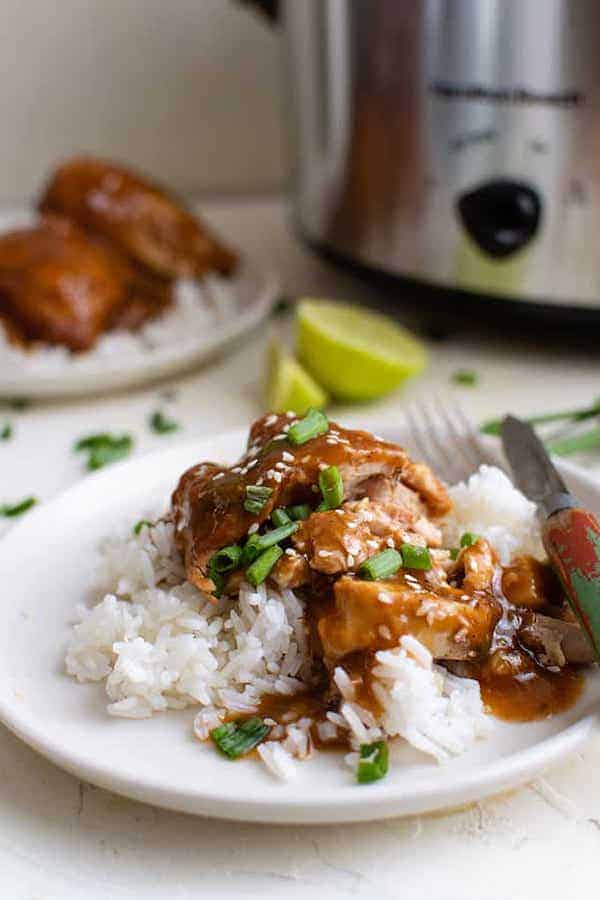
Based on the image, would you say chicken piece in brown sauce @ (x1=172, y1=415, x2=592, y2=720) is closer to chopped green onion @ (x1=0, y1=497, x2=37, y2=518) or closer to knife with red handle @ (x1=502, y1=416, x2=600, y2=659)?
knife with red handle @ (x1=502, y1=416, x2=600, y2=659)

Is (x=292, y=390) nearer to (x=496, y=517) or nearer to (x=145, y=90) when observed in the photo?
(x=496, y=517)

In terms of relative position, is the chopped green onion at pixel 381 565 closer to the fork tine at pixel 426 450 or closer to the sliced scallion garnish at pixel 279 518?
the sliced scallion garnish at pixel 279 518

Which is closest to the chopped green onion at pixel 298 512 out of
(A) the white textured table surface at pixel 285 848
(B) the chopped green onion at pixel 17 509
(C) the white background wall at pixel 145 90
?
(A) the white textured table surface at pixel 285 848

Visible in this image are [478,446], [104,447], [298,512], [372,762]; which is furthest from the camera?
[104,447]

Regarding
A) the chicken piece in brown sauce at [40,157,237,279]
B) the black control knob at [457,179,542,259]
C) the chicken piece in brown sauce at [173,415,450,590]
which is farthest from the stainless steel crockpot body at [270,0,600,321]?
the chicken piece in brown sauce at [173,415,450,590]

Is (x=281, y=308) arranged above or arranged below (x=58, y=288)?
below

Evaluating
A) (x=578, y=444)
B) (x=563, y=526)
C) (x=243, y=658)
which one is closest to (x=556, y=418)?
(x=578, y=444)

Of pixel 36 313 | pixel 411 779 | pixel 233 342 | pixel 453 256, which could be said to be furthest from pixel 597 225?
pixel 411 779
